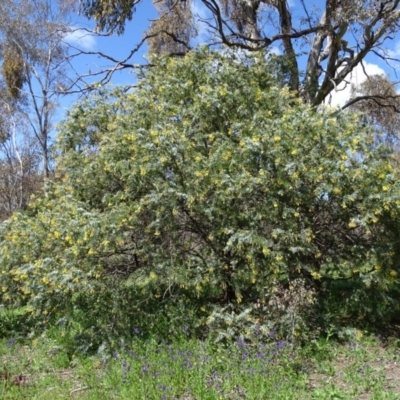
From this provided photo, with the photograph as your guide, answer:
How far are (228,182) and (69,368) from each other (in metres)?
2.78

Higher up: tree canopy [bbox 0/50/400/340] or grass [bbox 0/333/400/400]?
tree canopy [bbox 0/50/400/340]

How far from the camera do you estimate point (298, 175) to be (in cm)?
612

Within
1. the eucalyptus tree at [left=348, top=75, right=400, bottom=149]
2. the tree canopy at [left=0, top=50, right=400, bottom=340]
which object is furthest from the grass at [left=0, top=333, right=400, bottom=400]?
the eucalyptus tree at [left=348, top=75, right=400, bottom=149]

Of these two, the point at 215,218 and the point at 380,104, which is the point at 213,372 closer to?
the point at 215,218

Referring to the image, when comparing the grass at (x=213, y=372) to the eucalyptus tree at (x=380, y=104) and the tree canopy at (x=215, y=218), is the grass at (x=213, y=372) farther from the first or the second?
the eucalyptus tree at (x=380, y=104)

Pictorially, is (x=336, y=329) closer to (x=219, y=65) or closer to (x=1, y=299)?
(x=219, y=65)

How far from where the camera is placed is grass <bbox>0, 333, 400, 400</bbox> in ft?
16.7

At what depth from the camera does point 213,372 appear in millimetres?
5488

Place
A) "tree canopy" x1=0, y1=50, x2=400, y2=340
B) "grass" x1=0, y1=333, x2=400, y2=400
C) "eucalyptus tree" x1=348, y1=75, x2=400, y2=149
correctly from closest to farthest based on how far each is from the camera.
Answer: "grass" x1=0, y1=333, x2=400, y2=400 → "tree canopy" x1=0, y1=50, x2=400, y2=340 → "eucalyptus tree" x1=348, y1=75, x2=400, y2=149

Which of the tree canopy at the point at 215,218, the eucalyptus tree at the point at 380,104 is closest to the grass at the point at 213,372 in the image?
the tree canopy at the point at 215,218

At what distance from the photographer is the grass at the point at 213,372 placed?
16.7 feet

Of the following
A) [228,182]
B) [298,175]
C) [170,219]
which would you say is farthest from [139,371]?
[298,175]

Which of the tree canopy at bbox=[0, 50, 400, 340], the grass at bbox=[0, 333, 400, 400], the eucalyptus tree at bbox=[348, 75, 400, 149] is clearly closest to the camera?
the grass at bbox=[0, 333, 400, 400]

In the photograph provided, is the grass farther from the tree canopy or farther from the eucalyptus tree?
the eucalyptus tree
